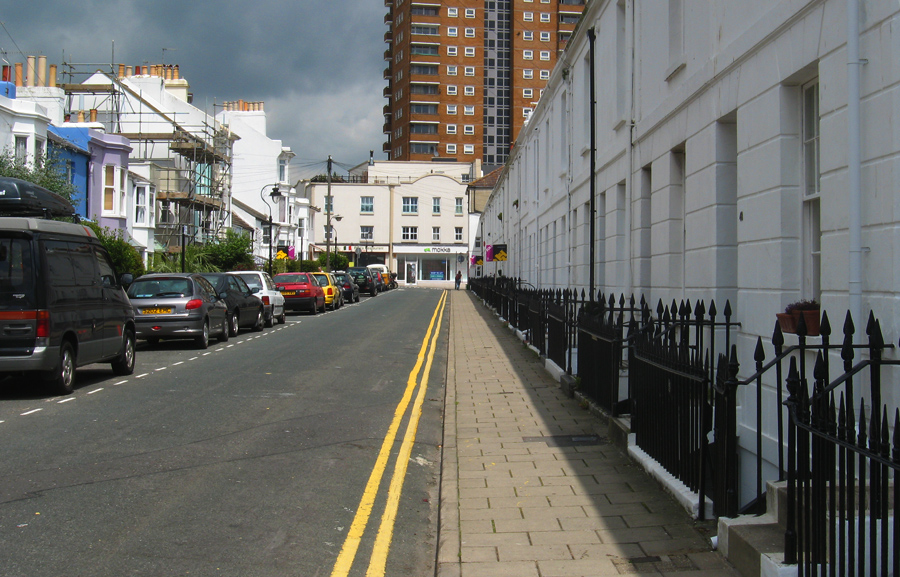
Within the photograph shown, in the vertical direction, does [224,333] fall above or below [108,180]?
below

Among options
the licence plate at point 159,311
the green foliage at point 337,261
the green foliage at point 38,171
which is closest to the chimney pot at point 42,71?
the green foliage at point 38,171

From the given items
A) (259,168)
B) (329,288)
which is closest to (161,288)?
(329,288)

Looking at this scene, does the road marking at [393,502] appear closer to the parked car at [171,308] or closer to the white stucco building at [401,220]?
the parked car at [171,308]

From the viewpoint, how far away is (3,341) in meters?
9.82

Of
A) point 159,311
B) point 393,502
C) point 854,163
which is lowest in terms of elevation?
point 393,502

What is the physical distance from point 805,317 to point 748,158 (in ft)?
7.58

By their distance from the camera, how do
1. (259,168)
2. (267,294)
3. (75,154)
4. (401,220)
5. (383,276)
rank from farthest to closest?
(401,220), (259,168), (383,276), (75,154), (267,294)

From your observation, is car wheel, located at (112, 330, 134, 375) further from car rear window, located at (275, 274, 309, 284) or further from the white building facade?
car rear window, located at (275, 274, 309, 284)

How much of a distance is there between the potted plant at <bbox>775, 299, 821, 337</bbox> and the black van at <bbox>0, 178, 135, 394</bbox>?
8.78 meters

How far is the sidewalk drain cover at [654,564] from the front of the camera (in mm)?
4387

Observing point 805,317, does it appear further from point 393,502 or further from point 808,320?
point 393,502

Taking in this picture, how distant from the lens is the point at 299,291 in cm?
2867

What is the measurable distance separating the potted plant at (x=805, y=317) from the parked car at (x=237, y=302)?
582 inches

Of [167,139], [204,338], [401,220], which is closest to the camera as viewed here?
[204,338]
